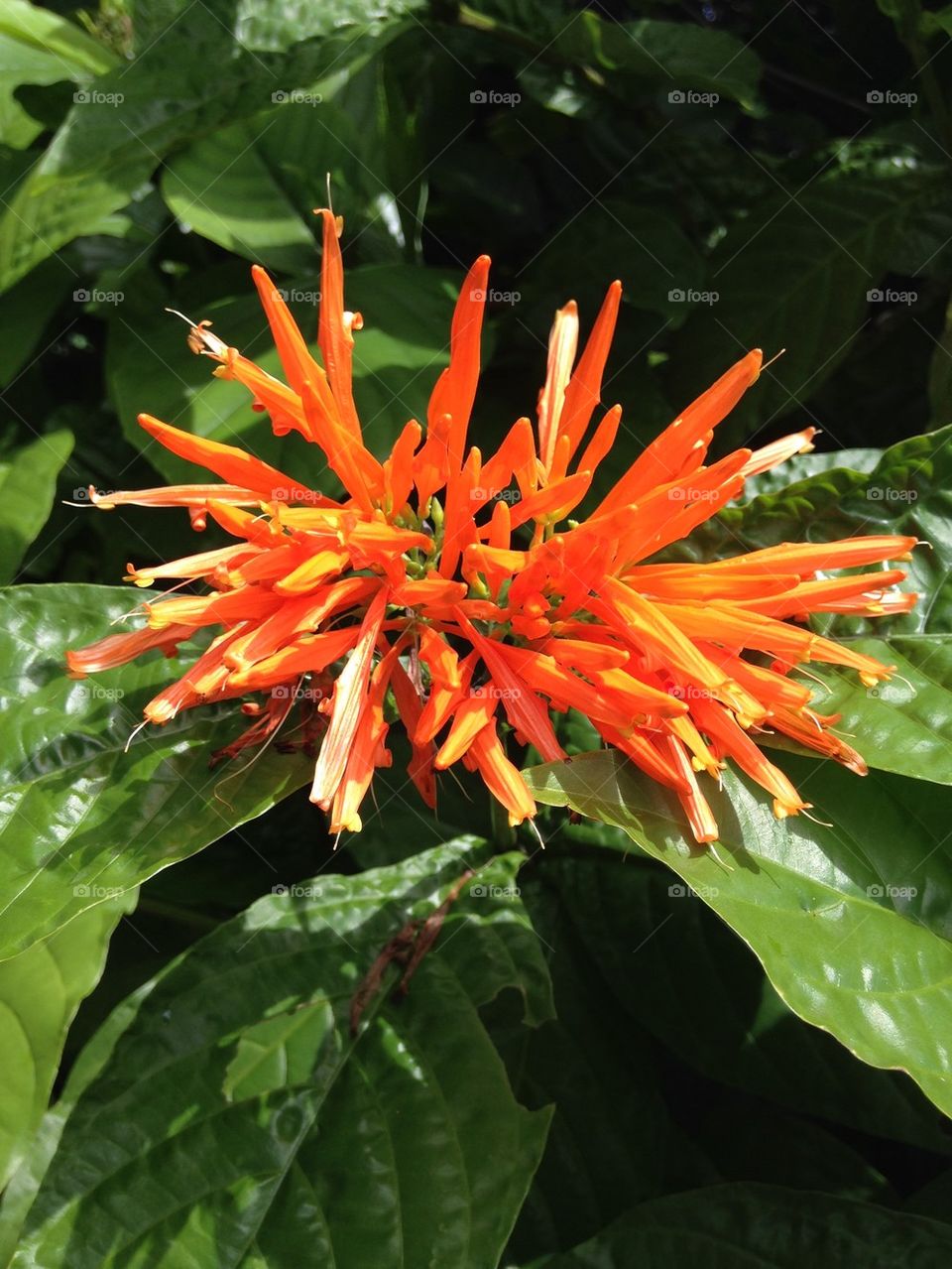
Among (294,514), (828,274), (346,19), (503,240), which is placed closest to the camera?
(294,514)

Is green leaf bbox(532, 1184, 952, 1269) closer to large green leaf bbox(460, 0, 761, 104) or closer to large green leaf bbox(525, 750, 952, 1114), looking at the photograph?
large green leaf bbox(525, 750, 952, 1114)

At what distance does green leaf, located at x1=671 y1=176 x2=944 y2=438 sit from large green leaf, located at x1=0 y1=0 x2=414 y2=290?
59 cm

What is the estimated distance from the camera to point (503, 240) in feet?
5.86

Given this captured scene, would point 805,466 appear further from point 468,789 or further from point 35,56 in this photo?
point 35,56

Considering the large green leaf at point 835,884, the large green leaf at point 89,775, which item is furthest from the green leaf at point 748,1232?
the large green leaf at point 89,775

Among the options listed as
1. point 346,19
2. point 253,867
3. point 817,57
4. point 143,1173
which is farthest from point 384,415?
point 817,57

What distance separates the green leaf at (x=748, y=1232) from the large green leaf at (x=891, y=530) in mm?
565

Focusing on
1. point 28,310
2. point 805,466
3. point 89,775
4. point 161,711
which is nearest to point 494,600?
point 161,711

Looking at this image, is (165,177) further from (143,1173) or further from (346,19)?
(143,1173)

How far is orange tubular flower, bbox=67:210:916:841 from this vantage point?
98cm

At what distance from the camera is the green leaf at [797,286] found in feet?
5.19

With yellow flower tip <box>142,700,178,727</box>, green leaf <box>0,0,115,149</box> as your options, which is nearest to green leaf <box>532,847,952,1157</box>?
yellow flower tip <box>142,700,178,727</box>

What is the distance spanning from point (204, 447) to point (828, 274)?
1.00 metres

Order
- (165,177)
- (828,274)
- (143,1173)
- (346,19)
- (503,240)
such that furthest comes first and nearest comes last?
(503,240)
(828,274)
(165,177)
(346,19)
(143,1173)
